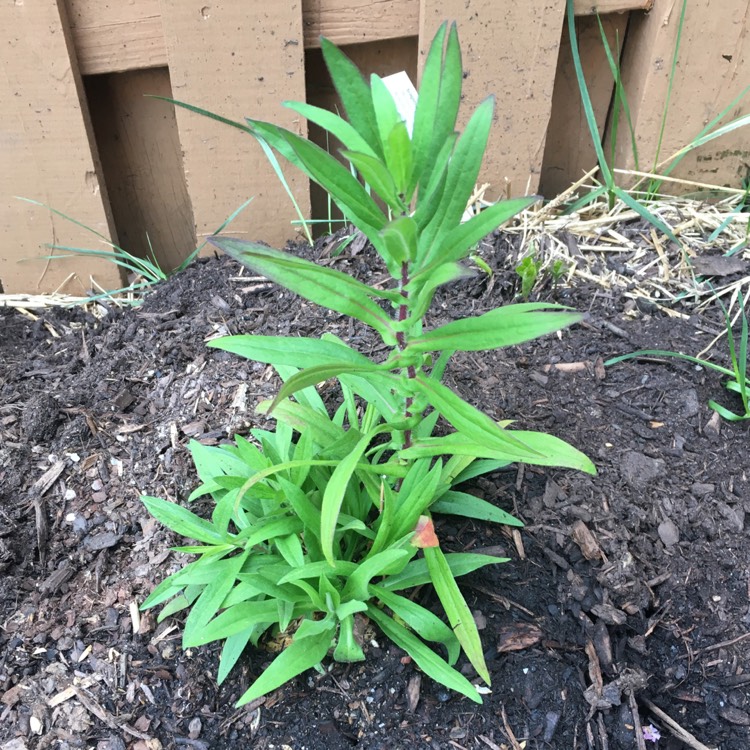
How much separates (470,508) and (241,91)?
1.60 metres

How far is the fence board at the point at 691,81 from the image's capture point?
8.19 feet

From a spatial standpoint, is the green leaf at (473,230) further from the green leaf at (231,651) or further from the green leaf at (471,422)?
the green leaf at (231,651)

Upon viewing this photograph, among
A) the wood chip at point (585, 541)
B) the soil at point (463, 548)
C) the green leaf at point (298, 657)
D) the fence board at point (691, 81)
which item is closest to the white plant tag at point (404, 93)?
the soil at point (463, 548)

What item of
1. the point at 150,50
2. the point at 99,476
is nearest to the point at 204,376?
the point at 99,476

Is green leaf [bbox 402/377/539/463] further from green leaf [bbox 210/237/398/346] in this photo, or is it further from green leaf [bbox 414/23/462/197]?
green leaf [bbox 414/23/462/197]

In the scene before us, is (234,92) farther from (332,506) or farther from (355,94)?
(332,506)

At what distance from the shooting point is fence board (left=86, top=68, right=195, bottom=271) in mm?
2598

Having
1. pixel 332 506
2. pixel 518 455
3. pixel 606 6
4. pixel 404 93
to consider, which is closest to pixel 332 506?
pixel 332 506

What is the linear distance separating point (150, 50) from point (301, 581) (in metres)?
1.84

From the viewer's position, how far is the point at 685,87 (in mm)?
2615

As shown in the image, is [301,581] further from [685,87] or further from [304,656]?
[685,87]

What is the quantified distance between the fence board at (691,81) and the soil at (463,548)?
778 millimetres

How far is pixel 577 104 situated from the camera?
2.79 m

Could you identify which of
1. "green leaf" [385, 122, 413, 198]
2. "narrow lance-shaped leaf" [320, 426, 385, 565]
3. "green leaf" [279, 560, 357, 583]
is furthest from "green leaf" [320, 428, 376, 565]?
"green leaf" [385, 122, 413, 198]
